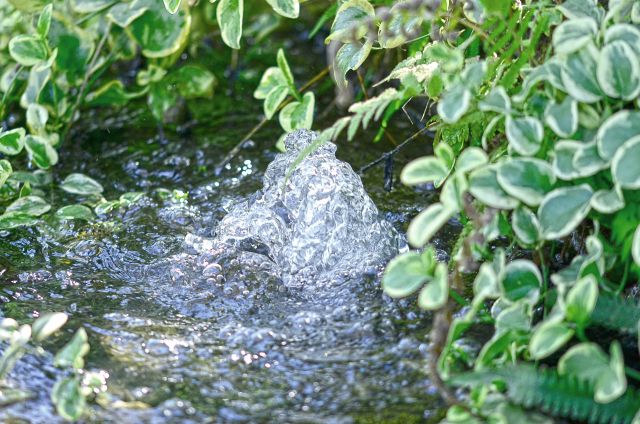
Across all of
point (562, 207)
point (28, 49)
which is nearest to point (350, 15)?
point (562, 207)

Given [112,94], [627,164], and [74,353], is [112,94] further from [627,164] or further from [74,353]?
[627,164]

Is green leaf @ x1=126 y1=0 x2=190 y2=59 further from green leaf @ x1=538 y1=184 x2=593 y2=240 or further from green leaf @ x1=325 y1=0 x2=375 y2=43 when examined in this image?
green leaf @ x1=538 y1=184 x2=593 y2=240

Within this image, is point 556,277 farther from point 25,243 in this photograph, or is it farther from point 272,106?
point 25,243

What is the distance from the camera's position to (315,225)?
65.6 inches

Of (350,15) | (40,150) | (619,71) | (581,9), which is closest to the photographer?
(619,71)

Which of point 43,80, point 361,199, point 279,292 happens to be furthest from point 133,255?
point 43,80

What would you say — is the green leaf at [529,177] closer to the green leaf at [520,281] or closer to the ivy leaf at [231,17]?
the green leaf at [520,281]

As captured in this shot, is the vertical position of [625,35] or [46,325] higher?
[625,35]

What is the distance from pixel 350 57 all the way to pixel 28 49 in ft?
2.46

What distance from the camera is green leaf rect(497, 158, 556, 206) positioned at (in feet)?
3.79

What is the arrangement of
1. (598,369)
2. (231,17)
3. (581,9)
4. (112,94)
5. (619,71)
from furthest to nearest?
(112,94) → (231,17) → (581,9) → (619,71) → (598,369)

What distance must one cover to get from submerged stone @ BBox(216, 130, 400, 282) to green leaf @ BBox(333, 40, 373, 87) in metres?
0.17

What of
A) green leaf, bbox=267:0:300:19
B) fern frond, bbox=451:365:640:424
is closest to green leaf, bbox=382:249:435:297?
fern frond, bbox=451:365:640:424

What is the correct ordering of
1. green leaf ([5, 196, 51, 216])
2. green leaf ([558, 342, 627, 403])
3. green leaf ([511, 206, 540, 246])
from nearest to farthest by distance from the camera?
green leaf ([558, 342, 627, 403]) → green leaf ([511, 206, 540, 246]) → green leaf ([5, 196, 51, 216])
